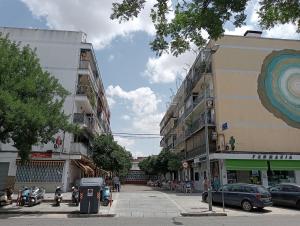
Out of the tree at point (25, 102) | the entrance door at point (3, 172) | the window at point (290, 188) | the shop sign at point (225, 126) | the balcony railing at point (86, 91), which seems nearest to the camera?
the tree at point (25, 102)

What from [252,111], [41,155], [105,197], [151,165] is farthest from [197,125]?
[151,165]

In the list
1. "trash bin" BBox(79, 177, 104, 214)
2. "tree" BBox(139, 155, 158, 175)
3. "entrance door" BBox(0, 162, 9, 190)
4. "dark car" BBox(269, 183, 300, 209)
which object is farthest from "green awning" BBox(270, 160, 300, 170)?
"entrance door" BBox(0, 162, 9, 190)

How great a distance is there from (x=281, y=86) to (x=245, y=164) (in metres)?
10.1

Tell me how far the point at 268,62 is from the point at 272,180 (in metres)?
12.7

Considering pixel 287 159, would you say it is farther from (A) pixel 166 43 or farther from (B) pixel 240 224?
(A) pixel 166 43

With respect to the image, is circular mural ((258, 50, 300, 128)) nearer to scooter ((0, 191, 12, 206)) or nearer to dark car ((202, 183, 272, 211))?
dark car ((202, 183, 272, 211))

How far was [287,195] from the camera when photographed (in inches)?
840

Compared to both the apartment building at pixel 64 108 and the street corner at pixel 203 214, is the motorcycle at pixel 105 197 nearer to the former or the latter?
the street corner at pixel 203 214

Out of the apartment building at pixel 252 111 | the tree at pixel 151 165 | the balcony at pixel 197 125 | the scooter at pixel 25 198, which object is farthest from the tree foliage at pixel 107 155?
the scooter at pixel 25 198

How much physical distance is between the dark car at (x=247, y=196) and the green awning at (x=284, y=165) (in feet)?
42.4

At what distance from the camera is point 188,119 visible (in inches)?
1753

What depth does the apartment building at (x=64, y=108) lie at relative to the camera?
31203 millimetres

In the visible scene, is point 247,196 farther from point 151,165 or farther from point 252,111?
point 151,165

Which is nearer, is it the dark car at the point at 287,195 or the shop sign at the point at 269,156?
the dark car at the point at 287,195
